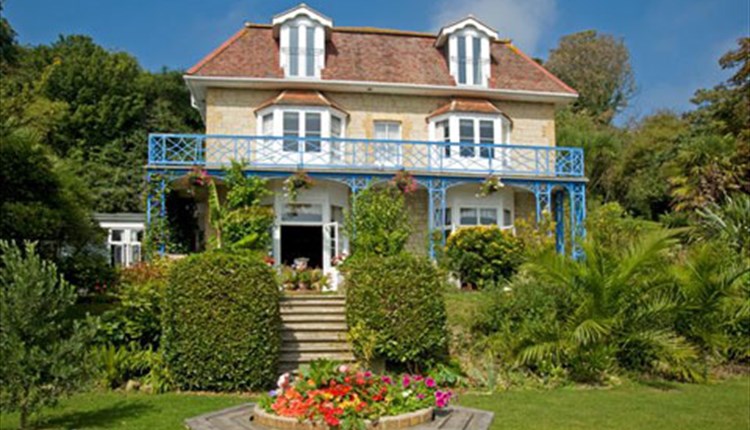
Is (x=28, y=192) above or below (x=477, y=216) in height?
above

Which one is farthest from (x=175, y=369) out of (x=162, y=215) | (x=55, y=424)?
(x=162, y=215)

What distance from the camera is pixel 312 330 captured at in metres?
13.3

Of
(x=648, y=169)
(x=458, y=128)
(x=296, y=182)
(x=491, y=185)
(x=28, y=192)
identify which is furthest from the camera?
(x=648, y=169)

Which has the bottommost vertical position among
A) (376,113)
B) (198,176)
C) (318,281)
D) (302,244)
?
(318,281)

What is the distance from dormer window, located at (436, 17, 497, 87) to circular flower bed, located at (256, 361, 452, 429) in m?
17.9

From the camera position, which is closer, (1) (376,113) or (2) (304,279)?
(2) (304,279)

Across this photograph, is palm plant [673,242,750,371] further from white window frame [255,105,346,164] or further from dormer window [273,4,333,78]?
dormer window [273,4,333,78]

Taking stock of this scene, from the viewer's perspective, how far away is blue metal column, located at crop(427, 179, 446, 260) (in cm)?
2023

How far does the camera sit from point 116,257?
2677 cm

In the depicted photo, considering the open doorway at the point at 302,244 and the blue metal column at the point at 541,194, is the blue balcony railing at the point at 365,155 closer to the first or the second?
the blue metal column at the point at 541,194

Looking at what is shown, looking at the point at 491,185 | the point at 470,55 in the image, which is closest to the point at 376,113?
the point at 470,55

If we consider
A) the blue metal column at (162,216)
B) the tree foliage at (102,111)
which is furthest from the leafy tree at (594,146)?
the tree foliage at (102,111)

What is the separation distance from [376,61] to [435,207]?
5744 mm

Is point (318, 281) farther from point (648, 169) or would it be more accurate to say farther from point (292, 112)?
point (648, 169)
